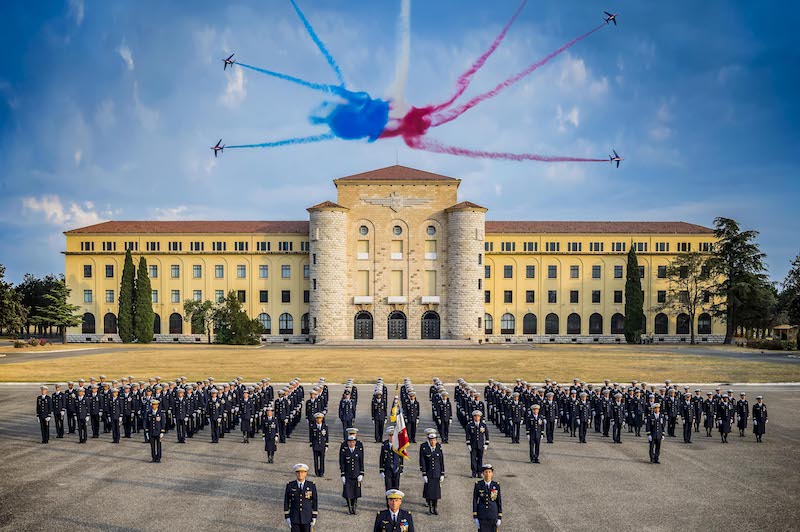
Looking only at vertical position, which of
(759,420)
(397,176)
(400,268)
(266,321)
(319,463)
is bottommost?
(266,321)

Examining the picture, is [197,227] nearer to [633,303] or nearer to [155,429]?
[633,303]

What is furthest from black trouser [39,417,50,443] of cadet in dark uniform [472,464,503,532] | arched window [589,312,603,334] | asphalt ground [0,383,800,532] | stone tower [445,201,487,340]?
arched window [589,312,603,334]

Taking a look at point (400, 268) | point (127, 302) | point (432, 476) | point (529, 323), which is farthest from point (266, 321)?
point (432, 476)

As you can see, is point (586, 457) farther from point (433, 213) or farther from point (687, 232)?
point (687, 232)

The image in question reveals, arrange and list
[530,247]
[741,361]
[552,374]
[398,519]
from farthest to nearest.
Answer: [530,247] < [741,361] < [552,374] < [398,519]

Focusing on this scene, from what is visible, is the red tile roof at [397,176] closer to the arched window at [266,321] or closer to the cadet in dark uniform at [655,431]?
the arched window at [266,321]

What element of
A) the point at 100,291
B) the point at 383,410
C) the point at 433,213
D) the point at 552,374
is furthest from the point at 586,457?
the point at 100,291
